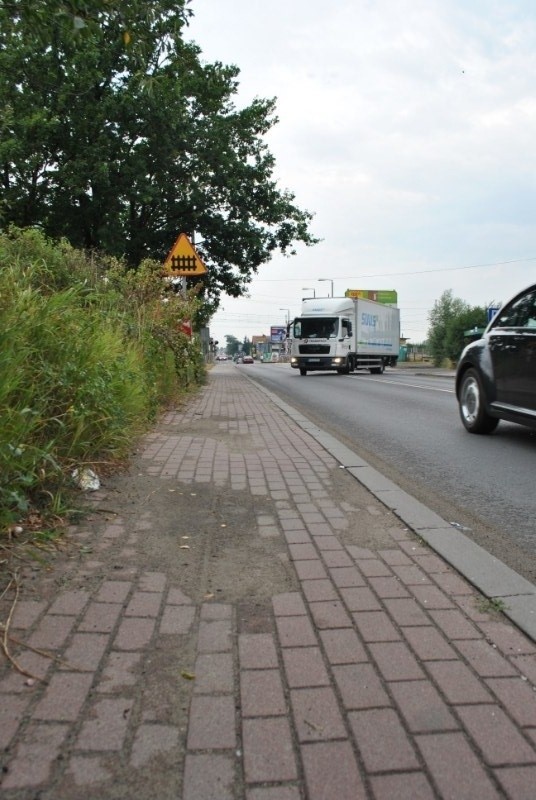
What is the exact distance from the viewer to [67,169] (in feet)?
69.8

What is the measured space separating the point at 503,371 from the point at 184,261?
6483 millimetres

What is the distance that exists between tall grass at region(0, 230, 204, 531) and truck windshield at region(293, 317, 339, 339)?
1975 centimetres

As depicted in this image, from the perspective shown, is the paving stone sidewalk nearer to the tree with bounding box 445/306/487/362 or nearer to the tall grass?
the tall grass

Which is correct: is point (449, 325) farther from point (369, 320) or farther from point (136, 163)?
point (136, 163)

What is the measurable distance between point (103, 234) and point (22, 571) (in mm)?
20236

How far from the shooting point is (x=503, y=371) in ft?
24.8

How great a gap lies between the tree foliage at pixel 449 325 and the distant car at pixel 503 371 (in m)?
25.6

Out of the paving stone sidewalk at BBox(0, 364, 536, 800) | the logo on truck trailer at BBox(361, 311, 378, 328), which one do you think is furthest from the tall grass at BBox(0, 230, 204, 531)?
the logo on truck trailer at BBox(361, 311, 378, 328)

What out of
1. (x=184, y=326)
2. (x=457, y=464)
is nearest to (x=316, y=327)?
(x=184, y=326)

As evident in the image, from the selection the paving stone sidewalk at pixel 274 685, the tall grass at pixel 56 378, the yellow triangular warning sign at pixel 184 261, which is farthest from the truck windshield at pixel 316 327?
the paving stone sidewalk at pixel 274 685

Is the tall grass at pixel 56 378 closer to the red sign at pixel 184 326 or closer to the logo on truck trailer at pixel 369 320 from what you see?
the red sign at pixel 184 326

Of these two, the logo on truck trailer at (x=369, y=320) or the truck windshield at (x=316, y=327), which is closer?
the truck windshield at (x=316, y=327)

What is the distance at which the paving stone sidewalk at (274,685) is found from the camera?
5.94ft

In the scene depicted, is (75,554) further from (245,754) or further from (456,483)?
(456,483)
